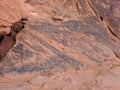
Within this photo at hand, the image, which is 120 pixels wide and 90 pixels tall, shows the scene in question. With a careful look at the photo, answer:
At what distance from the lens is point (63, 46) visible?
16.3ft

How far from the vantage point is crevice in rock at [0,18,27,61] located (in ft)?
16.4

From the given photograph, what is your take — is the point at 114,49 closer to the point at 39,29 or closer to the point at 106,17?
the point at 106,17

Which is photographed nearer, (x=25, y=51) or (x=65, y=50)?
(x=25, y=51)

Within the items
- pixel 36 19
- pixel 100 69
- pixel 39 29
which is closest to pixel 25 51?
pixel 39 29

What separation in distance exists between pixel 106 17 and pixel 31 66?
7.80ft

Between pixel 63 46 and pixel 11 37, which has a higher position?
pixel 11 37

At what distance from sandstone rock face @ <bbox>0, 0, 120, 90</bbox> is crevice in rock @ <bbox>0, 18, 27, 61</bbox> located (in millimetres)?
155

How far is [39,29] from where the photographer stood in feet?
16.5

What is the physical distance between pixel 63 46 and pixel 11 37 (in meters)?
0.99

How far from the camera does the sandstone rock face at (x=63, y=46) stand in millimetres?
4246

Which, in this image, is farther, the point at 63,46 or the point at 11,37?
the point at 11,37

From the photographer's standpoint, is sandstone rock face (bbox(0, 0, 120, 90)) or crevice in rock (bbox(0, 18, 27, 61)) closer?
sandstone rock face (bbox(0, 0, 120, 90))

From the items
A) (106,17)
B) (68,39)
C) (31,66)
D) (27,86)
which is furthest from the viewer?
(106,17)

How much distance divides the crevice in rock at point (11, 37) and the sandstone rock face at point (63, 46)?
0.15 metres
